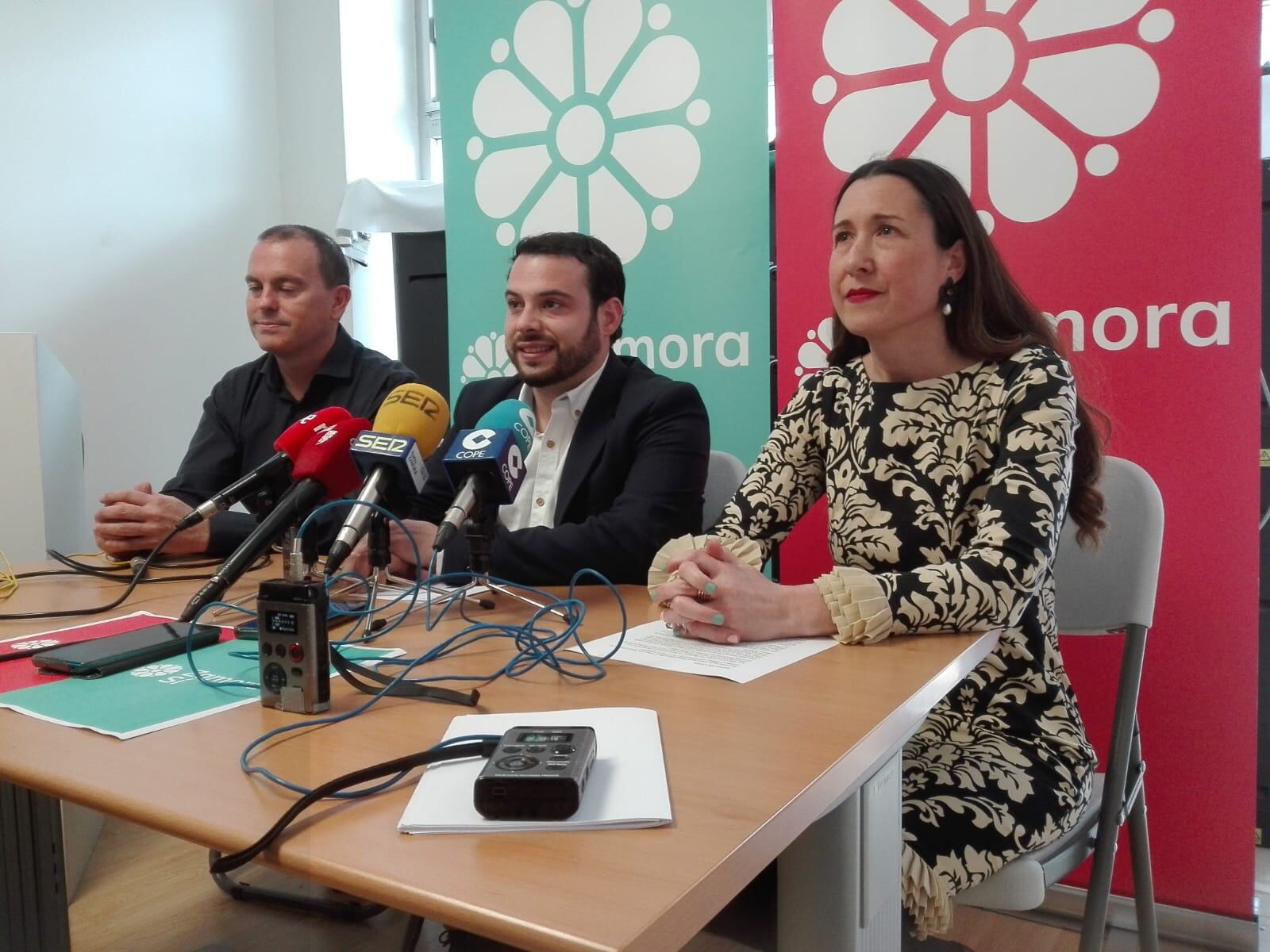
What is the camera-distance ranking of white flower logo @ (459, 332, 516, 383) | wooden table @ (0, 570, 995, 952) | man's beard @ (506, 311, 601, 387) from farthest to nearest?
white flower logo @ (459, 332, 516, 383) → man's beard @ (506, 311, 601, 387) → wooden table @ (0, 570, 995, 952)

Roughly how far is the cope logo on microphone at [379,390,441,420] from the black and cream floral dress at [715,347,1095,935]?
48 cm

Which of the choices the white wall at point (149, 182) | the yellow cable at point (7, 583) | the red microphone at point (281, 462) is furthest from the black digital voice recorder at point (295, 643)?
the white wall at point (149, 182)

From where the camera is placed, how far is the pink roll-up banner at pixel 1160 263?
5.36 ft

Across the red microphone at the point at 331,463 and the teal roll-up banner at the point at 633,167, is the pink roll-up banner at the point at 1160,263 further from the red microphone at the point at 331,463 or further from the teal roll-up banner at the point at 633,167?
the red microphone at the point at 331,463

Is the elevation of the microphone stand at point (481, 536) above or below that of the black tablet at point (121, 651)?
above

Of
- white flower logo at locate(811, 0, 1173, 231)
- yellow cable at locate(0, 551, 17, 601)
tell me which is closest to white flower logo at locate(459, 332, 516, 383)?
white flower logo at locate(811, 0, 1173, 231)

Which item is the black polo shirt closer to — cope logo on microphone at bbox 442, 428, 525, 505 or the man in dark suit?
the man in dark suit

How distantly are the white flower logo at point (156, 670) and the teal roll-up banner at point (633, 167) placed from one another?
1.46 metres

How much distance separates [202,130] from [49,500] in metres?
1.81

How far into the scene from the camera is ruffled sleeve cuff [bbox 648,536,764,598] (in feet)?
4.22

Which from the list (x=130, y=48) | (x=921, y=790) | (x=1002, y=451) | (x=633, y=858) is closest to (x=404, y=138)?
(x=130, y=48)

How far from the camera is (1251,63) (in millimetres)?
1608

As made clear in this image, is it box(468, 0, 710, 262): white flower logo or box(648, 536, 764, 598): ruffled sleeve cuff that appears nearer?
box(648, 536, 764, 598): ruffled sleeve cuff

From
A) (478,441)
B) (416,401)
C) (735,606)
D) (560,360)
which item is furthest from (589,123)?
(735,606)
